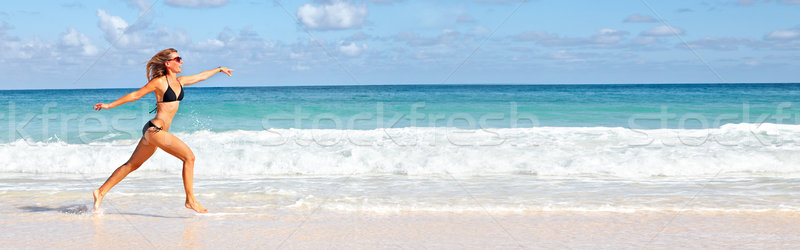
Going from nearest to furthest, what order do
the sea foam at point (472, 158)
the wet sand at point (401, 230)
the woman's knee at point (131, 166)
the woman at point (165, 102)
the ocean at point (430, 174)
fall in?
the wet sand at point (401, 230) < the woman at point (165, 102) < the woman's knee at point (131, 166) < the ocean at point (430, 174) < the sea foam at point (472, 158)

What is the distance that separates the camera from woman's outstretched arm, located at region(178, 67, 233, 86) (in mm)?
4938

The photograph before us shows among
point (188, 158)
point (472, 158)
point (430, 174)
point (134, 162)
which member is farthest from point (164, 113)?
point (472, 158)

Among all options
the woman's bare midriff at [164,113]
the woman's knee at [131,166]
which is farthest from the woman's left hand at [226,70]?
the woman's knee at [131,166]

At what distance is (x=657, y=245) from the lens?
4039 millimetres

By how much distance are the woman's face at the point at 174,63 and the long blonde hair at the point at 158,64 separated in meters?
0.03

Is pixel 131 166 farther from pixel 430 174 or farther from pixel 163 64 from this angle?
pixel 430 174

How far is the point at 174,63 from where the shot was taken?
15.7 feet

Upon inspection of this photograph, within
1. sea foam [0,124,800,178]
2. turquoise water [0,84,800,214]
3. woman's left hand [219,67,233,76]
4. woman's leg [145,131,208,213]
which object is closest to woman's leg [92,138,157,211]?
woman's leg [145,131,208,213]

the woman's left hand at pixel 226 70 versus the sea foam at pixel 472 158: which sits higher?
the woman's left hand at pixel 226 70

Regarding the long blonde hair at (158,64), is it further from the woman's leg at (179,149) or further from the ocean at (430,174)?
the ocean at (430,174)

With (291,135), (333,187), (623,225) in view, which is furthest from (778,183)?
(291,135)

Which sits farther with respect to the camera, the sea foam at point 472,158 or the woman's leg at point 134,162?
the sea foam at point 472,158

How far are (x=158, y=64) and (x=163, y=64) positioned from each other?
1.4 inches

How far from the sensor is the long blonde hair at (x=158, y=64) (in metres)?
4.75
